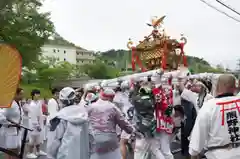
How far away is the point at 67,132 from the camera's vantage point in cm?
511

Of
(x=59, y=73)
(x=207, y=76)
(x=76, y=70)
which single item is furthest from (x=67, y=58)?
(x=207, y=76)

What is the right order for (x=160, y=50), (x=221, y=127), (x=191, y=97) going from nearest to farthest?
(x=221, y=127) → (x=191, y=97) → (x=160, y=50)

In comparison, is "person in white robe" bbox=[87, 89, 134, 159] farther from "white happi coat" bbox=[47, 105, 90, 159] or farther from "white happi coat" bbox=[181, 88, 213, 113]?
"white happi coat" bbox=[181, 88, 213, 113]

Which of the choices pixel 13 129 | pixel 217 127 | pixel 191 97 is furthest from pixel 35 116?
pixel 217 127

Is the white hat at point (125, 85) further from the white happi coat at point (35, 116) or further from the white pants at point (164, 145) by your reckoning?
the white pants at point (164, 145)

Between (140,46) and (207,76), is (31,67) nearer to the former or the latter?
(140,46)

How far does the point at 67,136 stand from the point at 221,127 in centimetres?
224

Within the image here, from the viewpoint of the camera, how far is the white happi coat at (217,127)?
3805 millimetres

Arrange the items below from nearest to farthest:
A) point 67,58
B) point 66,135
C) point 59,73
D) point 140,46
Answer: point 66,135 → point 140,46 → point 59,73 → point 67,58

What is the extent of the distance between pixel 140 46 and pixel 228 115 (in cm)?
1071

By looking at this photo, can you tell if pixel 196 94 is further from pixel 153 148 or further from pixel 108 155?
pixel 108 155

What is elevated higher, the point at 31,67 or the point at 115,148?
the point at 31,67

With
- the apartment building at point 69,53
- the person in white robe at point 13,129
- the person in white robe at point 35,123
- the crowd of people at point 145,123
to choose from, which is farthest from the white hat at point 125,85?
the apartment building at point 69,53

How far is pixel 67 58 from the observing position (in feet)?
292
